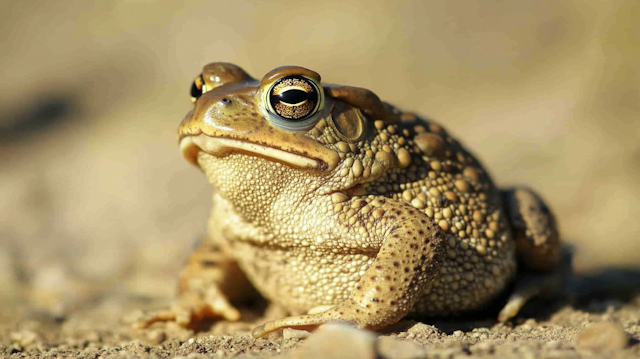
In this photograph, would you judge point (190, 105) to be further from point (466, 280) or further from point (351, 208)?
point (466, 280)

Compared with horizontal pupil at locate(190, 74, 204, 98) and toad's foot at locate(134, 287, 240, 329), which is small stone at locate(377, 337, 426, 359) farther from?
horizontal pupil at locate(190, 74, 204, 98)

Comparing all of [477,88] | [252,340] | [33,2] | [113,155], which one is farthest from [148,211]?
[33,2]

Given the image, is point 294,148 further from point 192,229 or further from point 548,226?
point 192,229

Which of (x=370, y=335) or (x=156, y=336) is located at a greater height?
(x=370, y=335)

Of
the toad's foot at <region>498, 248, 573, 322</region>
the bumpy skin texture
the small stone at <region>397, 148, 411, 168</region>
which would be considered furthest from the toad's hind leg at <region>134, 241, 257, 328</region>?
the toad's foot at <region>498, 248, 573, 322</region>

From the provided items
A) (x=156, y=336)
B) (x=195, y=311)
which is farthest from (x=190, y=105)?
(x=156, y=336)

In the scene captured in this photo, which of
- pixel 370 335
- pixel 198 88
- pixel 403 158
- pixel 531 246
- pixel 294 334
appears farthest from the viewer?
pixel 531 246
